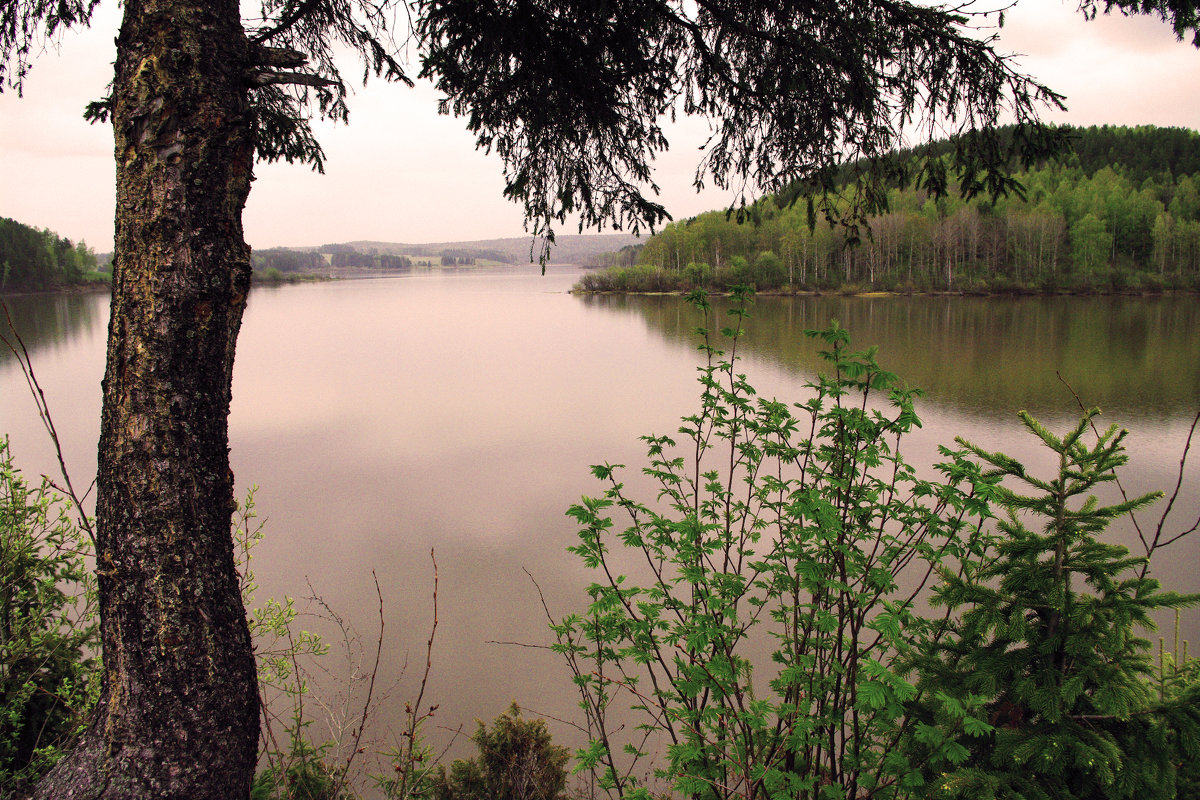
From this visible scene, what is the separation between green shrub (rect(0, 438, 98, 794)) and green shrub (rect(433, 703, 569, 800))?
1419 millimetres

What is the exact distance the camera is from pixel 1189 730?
147cm

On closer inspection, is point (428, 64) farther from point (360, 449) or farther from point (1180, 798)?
point (360, 449)

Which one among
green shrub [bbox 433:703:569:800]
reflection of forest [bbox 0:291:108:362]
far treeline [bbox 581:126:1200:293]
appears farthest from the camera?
far treeline [bbox 581:126:1200:293]

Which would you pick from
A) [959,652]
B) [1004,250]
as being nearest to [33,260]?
[959,652]

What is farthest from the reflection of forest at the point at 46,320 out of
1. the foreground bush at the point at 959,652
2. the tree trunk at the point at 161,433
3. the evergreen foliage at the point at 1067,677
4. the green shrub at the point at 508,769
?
the evergreen foliage at the point at 1067,677

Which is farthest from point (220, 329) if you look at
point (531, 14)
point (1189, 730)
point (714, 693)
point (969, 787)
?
Result: point (1189, 730)

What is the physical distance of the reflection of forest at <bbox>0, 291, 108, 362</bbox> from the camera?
1906 cm

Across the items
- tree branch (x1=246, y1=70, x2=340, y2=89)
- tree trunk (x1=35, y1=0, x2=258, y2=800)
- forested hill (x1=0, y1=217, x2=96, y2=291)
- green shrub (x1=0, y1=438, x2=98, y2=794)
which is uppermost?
forested hill (x1=0, y1=217, x2=96, y2=291)

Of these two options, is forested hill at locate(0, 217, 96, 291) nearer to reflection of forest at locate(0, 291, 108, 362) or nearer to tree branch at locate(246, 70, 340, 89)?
A: reflection of forest at locate(0, 291, 108, 362)

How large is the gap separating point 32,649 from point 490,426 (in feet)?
28.2

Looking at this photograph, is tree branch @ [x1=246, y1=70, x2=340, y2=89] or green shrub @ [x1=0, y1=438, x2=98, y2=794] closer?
tree branch @ [x1=246, y1=70, x2=340, y2=89]

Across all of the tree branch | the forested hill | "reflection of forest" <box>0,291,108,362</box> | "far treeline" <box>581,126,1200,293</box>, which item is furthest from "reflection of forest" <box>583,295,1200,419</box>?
the forested hill

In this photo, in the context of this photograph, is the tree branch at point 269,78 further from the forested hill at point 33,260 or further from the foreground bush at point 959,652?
the forested hill at point 33,260

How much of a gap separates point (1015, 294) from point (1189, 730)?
46191 mm
